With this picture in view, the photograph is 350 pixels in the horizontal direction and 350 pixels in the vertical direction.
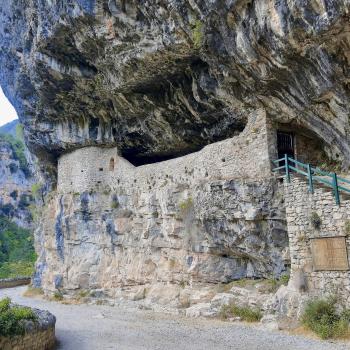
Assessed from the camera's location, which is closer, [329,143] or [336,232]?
[336,232]

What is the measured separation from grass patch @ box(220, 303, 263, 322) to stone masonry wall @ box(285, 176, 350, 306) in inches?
67.7

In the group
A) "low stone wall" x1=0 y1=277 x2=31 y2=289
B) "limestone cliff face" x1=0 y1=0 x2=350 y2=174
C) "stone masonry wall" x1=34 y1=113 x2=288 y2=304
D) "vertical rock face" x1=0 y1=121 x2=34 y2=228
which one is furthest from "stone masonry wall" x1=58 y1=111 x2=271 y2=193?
"vertical rock face" x1=0 y1=121 x2=34 y2=228

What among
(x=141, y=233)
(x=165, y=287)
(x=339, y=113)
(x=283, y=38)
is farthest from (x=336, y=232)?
(x=141, y=233)

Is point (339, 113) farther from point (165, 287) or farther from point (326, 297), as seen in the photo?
point (165, 287)

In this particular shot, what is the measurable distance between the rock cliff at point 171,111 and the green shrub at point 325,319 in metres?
2.61

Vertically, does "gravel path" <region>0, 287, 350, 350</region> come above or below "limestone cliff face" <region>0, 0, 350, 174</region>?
below

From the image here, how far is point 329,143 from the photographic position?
12.7 m

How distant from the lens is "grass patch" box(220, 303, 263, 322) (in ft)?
37.0

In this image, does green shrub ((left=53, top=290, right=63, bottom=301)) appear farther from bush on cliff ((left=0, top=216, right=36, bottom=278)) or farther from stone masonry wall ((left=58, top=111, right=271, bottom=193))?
bush on cliff ((left=0, top=216, right=36, bottom=278))

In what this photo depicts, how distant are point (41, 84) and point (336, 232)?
46.3ft

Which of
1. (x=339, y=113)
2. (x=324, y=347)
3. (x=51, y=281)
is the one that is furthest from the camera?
(x=51, y=281)

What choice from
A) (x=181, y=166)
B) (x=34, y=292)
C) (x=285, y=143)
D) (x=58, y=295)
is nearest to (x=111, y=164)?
(x=181, y=166)

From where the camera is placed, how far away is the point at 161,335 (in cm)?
1075

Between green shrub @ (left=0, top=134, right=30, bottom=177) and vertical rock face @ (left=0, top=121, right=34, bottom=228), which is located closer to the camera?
vertical rock face @ (left=0, top=121, right=34, bottom=228)
